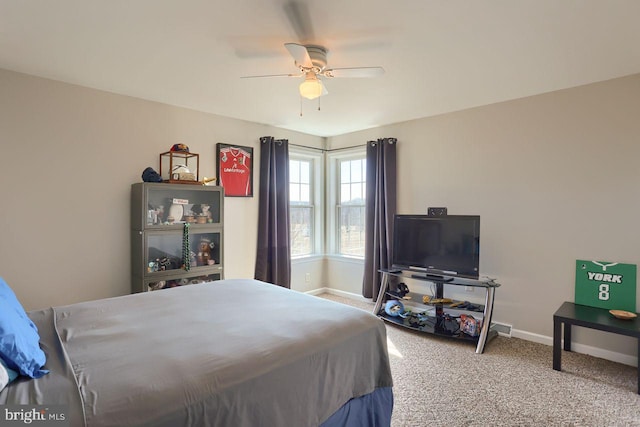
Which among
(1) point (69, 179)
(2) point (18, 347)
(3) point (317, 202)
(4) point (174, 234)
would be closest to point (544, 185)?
(3) point (317, 202)

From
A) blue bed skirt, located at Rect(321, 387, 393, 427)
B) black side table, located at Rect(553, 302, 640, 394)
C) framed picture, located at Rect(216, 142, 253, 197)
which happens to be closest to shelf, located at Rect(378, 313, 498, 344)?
black side table, located at Rect(553, 302, 640, 394)

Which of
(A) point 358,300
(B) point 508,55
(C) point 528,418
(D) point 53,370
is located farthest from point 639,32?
(A) point 358,300

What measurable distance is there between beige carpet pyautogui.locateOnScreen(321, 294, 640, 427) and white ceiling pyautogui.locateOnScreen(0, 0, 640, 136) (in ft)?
7.93

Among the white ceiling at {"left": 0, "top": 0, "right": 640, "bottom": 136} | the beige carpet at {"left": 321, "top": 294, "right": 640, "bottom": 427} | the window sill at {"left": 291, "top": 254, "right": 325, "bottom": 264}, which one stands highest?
the white ceiling at {"left": 0, "top": 0, "right": 640, "bottom": 136}

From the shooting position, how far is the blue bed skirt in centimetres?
168

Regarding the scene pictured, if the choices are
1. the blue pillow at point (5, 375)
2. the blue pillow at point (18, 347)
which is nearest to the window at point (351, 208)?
the blue pillow at point (18, 347)

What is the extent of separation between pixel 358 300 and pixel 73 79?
4.04m

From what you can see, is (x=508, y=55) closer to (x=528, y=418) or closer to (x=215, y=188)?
(x=528, y=418)

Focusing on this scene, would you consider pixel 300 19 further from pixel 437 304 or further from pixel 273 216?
pixel 437 304

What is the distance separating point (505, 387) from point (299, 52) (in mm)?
2738

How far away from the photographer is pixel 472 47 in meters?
2.36

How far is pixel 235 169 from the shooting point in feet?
13.9

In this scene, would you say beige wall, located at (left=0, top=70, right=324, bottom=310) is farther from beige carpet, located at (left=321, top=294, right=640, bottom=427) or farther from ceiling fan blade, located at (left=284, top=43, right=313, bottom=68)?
beige carpet, located at (left=321, top=294, right=640, bottom=427)

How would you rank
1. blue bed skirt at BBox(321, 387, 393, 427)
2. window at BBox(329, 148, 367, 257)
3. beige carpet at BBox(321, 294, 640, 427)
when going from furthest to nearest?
window at BBox(329, 148, 367, 257), beige carpet at BBox(321, 294, 640, 427), blue bed skirt at BBox(321, 387, 393, 427)
